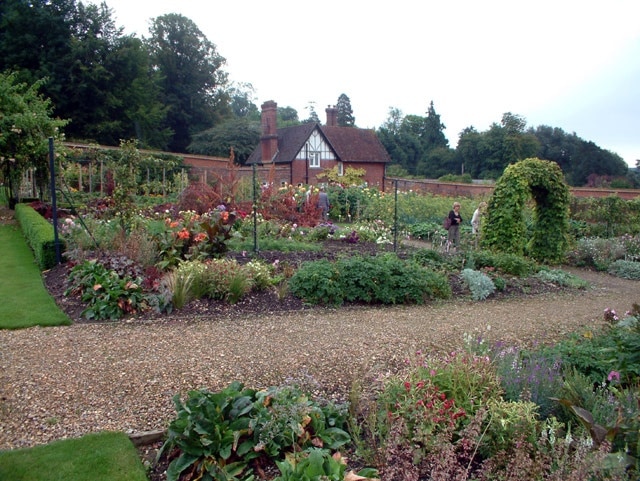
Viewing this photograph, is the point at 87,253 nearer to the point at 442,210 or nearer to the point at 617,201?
the point at 442,210

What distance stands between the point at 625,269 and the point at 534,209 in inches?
97.0

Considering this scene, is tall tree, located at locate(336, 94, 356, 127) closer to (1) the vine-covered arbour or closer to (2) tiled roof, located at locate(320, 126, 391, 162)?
(2) tiled roof, located at locate(320, 126, 391, 162)

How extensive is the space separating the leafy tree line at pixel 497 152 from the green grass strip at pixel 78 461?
110ft

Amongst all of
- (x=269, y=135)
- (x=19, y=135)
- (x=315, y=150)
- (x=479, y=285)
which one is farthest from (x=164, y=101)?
(x=479, y=285)

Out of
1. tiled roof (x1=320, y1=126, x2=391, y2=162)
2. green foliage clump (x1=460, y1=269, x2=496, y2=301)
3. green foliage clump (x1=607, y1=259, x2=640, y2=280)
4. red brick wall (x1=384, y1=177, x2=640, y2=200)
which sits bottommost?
green foliage clump (x1=607, y1=259, x2=640, y2=280)

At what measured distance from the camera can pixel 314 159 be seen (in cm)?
3394

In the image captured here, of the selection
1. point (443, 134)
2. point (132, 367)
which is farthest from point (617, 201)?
point (443, 134)

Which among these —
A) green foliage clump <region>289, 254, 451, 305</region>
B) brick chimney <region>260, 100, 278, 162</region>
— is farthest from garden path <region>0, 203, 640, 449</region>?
brick chimney <region>260, 100, 278, 162</region>

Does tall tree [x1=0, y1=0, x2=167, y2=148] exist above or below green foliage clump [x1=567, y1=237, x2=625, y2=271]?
above

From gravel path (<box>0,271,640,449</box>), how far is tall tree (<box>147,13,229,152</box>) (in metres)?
40.9

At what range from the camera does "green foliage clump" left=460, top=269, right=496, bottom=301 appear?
7.71 m

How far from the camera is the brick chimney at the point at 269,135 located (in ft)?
109

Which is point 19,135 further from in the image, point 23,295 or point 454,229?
point 454,229

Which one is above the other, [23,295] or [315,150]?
[315,150]
